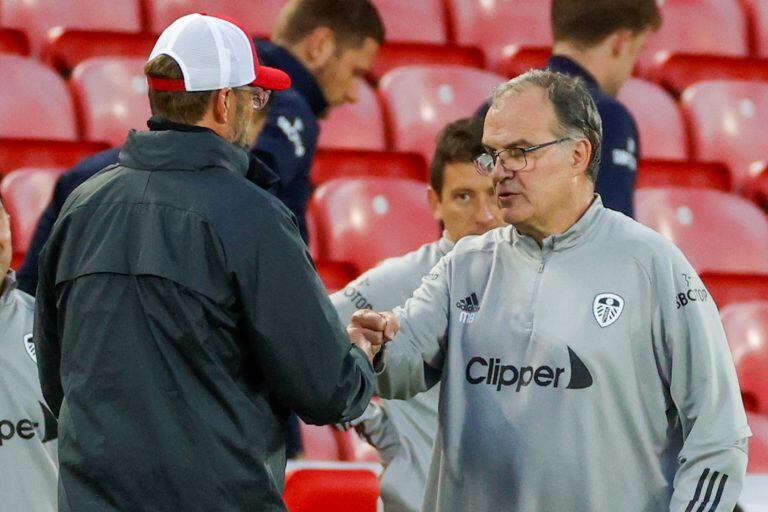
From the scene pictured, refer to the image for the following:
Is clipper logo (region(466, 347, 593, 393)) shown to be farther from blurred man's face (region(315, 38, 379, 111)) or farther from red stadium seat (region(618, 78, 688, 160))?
red stadium seat (region(618, 78, 688, 160))

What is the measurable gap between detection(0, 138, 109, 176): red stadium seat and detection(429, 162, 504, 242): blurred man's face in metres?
Answer: 2.04

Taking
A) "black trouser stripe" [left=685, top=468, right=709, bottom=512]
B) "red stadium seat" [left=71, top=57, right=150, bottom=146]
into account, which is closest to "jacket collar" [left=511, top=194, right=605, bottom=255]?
"black trouser stripe" [left=685, top=468, right=709, bottom=512]

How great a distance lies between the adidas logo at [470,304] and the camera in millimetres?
3035

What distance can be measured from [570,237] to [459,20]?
14.1 ft

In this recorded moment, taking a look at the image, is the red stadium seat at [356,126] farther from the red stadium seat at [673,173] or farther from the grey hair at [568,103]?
the grey hair at [568,103]

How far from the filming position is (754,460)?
5.20 metres

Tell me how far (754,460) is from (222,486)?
10.2 ft

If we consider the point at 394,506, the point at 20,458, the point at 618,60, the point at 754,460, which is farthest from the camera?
the point at 754,460

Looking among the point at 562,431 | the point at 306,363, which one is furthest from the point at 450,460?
the point at 306,363

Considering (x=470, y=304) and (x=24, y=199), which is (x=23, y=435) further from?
(x=24, y=199)

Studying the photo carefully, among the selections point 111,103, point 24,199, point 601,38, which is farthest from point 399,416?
point 111,103

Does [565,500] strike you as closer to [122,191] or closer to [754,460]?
[122,191]

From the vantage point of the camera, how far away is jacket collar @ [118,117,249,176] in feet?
8.39

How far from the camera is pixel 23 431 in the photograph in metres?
3.42
